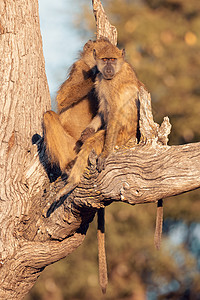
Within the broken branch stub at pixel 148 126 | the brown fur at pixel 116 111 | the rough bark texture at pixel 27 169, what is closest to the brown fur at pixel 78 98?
the rough bark texture at pixel 27 169

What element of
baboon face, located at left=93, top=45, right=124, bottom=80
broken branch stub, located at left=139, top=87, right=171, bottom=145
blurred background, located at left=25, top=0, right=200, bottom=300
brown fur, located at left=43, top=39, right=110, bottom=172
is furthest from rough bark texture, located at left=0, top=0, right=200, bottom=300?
blurred background, located at left=25, top=0, right=200, bottom=300

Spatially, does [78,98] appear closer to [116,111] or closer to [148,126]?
[116,111]

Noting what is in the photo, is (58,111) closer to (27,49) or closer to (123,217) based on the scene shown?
(27,49)

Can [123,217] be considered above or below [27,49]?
below

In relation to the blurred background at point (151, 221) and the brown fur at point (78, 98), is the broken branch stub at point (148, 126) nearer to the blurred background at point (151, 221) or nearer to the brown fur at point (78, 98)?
the brown fur at point (78, 98)

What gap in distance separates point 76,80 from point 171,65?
378 inches

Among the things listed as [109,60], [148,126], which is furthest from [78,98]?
[148,126]

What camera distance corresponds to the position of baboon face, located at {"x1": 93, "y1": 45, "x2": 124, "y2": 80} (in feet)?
15.9

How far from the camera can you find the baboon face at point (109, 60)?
486cm

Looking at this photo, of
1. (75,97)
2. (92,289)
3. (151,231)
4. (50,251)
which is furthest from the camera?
(151,231)

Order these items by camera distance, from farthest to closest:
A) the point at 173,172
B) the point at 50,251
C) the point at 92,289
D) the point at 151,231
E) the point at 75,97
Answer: the point at 151,231 < the point at 92,289 < the point at 75,97 < the point at 50,251 < the point at 173,172

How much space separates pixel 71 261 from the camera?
13508mm

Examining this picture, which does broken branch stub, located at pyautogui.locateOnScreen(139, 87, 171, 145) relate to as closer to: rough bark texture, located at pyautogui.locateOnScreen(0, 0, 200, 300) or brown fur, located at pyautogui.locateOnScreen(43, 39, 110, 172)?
rough bark texture, located at pyautogui.locateOnScreen(0, 0, 200, 300)

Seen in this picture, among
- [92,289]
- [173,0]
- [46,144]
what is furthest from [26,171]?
[173,0]
